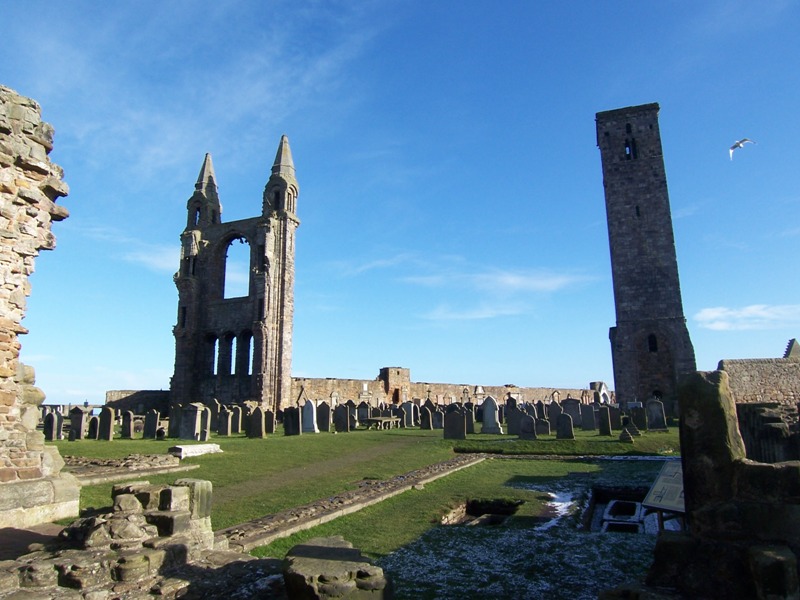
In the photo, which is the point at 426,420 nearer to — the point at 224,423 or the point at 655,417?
the point at 224,423

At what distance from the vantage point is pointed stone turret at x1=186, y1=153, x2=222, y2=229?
34250 millimetres

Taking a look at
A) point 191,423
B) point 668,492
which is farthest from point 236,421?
point 668,492

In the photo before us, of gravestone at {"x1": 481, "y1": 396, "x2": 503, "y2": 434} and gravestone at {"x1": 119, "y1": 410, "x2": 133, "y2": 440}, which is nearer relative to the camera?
gravestone at {"x1": 119, "y1": 410, "x2": 133, "y2": 440}

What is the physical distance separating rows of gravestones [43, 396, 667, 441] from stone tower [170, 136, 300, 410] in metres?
6.16

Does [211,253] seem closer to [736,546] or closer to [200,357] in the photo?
[200,357]

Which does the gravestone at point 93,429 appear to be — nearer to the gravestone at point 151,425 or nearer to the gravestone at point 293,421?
the gravestone at point 151,425

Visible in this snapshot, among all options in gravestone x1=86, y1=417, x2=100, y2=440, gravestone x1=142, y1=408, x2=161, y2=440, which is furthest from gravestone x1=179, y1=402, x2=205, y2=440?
gravestone x1=86, y1=417, x2=100, y2=440

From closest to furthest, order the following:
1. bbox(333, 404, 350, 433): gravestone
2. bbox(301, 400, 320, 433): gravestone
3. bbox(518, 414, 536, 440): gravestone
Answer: bbox(518, 414, 536, 440): gravestone → bbox(301, 400, 320, 433): gravestone → bbox(333, 404, 350, 433): gravestone

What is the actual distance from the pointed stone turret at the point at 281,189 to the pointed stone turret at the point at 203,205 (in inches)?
187

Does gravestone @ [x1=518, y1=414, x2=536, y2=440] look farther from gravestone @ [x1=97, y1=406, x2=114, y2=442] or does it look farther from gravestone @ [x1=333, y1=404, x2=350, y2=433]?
gravestone @ [x1=97, y1=406, x2=114, y2=442]

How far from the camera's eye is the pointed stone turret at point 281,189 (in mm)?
31734

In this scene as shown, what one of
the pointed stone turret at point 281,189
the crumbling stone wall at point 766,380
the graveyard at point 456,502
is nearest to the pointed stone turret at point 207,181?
the pointed stone turret at point 281,189

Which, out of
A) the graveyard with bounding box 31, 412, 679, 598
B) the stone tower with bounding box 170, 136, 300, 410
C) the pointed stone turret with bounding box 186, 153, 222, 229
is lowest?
the graveyard with bounding box 31, 412, 679, 598

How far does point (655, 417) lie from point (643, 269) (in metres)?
11.0
